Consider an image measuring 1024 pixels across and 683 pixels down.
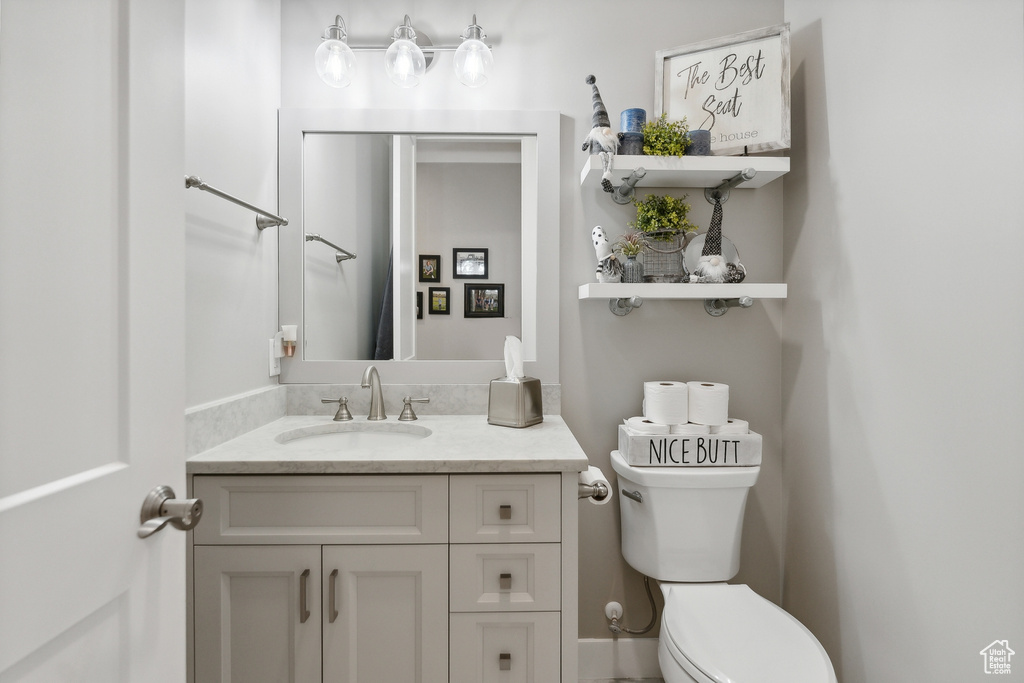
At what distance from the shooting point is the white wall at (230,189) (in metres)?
1.19

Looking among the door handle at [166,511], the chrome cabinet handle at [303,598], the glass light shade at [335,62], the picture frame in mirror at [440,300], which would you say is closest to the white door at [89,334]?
the door handle at [166,511]

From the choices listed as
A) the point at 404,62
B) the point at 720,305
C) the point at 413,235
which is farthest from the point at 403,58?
the point at 720,305

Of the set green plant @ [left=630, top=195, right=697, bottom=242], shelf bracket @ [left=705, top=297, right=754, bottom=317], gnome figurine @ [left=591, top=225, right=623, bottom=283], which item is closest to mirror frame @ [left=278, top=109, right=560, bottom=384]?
gnome figurine @ [left=591, top=225, right=623, bottom=283]

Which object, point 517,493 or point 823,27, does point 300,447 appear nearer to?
point 517,493

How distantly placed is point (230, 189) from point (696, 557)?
1638mm

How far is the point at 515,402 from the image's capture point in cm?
148

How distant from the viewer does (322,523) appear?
3.79 ft

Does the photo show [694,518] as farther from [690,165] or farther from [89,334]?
[89,334]

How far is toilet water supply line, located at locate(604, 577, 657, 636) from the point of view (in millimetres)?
1675

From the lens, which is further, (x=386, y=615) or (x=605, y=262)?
(x=605, y=262)

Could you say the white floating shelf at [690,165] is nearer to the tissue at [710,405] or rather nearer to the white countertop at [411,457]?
the tissue at [710,405]

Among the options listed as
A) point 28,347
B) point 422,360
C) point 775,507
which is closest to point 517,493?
point 422,360

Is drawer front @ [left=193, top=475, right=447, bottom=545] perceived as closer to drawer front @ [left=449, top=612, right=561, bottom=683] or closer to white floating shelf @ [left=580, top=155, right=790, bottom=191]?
drawer front @ [left=449, top=612, right=561, bottom=683]

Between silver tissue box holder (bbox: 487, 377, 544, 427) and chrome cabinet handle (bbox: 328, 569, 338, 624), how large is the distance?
22.8 inches
